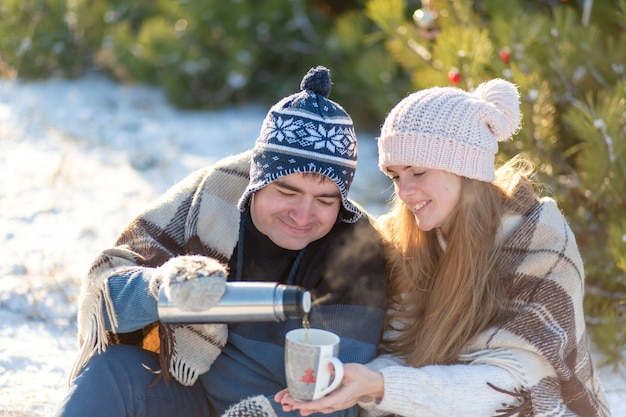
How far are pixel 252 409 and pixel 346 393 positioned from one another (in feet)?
1.10

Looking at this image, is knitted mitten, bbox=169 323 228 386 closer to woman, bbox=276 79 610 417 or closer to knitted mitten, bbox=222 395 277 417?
knitted mitten, bbox=222 395 277 417

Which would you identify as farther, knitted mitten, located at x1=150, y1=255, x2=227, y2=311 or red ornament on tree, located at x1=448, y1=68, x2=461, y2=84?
red ornament on tree, located at x1=448, y1=68, x2=461, y2=84

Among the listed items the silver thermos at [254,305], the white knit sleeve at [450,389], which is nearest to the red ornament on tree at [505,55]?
the white knit sleeve at [450,389]

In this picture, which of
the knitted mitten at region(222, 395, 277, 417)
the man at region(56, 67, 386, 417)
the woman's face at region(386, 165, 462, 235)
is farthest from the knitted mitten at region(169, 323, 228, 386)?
the woman's face at region(386, 165, 462, 235)

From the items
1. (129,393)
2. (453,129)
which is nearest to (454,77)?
(453,129)

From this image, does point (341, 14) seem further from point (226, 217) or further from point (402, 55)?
point (226, 217)

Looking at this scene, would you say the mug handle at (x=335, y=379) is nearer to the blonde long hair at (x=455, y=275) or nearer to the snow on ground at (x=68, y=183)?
the blonde long hair at (x=455, y=275)

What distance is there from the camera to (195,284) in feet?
6.44

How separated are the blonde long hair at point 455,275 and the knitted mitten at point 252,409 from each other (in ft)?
1.42

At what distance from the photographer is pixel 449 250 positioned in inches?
95.3

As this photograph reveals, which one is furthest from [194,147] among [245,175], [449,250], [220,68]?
[449,250]

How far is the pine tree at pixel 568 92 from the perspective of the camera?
323cm

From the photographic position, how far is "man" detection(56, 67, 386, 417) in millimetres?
2318

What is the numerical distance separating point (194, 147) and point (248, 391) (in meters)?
3.56
